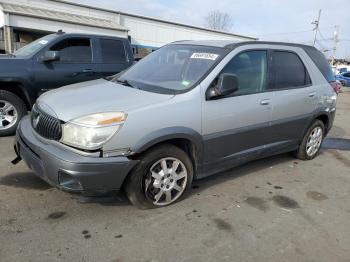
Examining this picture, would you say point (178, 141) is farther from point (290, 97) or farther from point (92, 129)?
point (290, 97)

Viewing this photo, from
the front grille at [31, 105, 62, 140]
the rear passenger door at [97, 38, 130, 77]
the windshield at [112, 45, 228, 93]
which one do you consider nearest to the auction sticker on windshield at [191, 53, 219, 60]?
the windshield at [112, 45, 228, 93]

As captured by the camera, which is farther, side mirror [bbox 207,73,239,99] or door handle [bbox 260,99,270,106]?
door handle [bbox 260,99,270,106]

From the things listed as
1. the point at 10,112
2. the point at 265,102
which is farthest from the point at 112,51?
the point at 265,102

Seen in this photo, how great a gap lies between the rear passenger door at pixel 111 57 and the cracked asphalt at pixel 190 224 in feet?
9.24

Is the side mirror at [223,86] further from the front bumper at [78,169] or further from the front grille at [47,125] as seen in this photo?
the front grille at [47,125]

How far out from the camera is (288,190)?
455 centimetres

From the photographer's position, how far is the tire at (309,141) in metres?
5.56

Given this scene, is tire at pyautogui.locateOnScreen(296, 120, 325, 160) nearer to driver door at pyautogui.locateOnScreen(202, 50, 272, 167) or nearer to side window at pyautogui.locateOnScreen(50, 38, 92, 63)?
driver door at pyautogui.locateOnScreen(202, 50, 272, 167)

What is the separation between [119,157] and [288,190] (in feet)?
7.84

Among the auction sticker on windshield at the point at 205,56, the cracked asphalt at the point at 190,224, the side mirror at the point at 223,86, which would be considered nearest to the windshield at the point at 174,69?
the auction sticker on windshield at the point at 205,56

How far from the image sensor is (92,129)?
10.4ft

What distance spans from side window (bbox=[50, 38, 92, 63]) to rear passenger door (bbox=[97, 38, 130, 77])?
0.26 metres

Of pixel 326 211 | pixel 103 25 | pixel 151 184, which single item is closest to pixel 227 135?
pixel 151 184

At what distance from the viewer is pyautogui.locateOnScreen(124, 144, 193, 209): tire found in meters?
3.48
